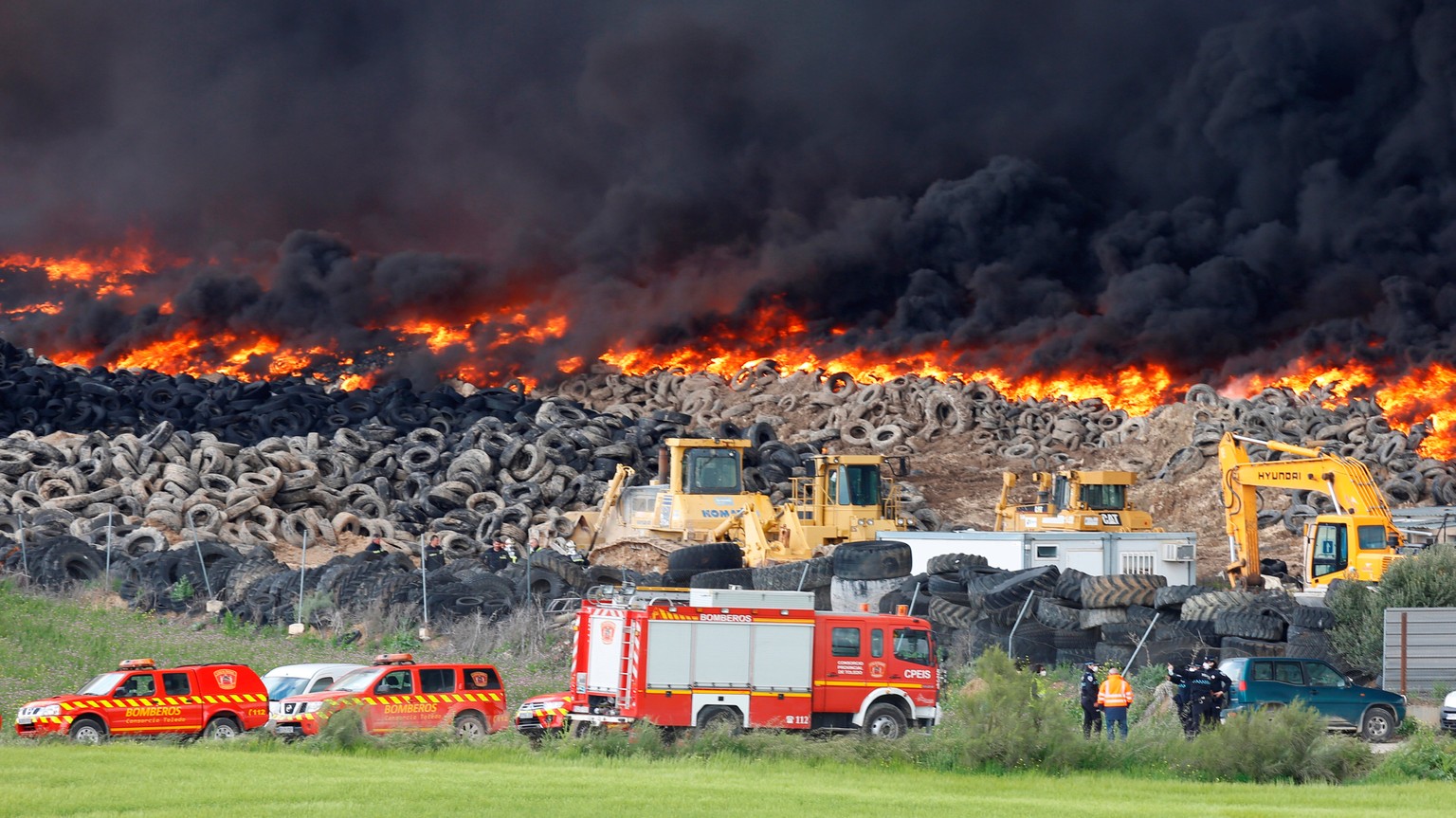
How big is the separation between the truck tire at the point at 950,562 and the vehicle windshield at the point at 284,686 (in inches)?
521

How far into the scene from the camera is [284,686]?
61.3 ft

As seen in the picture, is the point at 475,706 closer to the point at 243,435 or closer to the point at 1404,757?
the point at 1404,757

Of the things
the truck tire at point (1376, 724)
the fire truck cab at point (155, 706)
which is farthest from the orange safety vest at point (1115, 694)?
the fire truck cab at point (155, 706)

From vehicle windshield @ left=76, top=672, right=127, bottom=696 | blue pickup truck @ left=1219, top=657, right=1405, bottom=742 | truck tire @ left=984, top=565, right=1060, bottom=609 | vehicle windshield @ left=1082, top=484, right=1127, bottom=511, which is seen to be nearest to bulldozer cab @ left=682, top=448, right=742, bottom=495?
vehicle windshield @ left=1082, top=484, right=1127, bottom=511

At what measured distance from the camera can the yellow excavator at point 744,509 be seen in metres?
33.4

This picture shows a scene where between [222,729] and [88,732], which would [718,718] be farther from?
[88,732]

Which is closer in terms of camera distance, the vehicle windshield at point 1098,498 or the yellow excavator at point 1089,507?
the yellow excavator at point 1089,507

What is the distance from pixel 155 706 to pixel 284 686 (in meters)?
1.89

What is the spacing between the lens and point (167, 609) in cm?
2877

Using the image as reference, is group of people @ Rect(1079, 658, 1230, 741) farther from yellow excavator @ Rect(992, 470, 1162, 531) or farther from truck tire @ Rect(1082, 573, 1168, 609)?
yellow excavator @ Rect(992, 470, 1162, 531)

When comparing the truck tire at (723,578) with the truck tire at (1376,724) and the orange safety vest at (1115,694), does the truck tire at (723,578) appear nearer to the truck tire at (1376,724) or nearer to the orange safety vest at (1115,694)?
the orange safety vest at (1115,694)

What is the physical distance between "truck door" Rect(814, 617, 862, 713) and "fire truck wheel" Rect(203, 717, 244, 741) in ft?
22.6

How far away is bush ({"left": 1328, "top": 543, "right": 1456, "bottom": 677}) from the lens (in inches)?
846

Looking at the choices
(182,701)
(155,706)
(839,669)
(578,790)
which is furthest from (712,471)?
(578,790)
